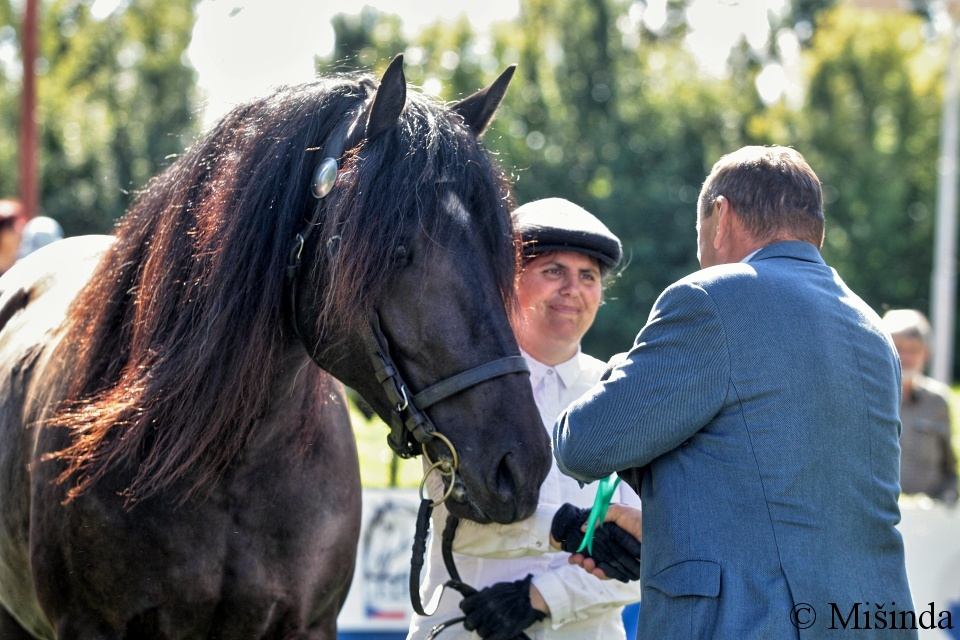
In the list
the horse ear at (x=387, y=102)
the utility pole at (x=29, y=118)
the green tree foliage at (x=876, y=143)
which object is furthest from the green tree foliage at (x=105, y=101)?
the horse ear at (x=387, y=102)

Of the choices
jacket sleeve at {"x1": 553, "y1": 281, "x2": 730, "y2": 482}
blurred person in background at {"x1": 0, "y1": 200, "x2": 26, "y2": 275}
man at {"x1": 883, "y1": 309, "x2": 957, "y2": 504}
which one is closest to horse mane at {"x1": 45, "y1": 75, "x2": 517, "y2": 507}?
jacket sleeve at {"x1": 553, "y1": 281, "x2": 730, "y2": 482}

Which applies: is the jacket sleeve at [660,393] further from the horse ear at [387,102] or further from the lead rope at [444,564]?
the horse ear at [387,102]

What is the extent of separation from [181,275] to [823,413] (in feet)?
5.18

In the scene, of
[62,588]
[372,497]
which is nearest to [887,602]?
[62,588]

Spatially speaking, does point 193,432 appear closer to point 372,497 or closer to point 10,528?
point 10,528

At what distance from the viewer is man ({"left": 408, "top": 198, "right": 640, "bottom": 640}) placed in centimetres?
322

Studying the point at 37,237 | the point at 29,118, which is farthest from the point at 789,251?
the point at 29,118

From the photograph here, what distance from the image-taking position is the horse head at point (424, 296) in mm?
2615

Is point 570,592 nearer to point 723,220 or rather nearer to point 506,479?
point 506,479

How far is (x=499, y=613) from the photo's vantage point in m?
3.22

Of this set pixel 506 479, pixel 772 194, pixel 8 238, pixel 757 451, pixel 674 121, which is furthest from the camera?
pixel 674 121

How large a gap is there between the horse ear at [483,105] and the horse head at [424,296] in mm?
238

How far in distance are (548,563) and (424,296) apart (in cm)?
114

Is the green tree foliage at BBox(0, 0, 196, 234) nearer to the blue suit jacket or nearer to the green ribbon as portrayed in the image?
the green ribbon
